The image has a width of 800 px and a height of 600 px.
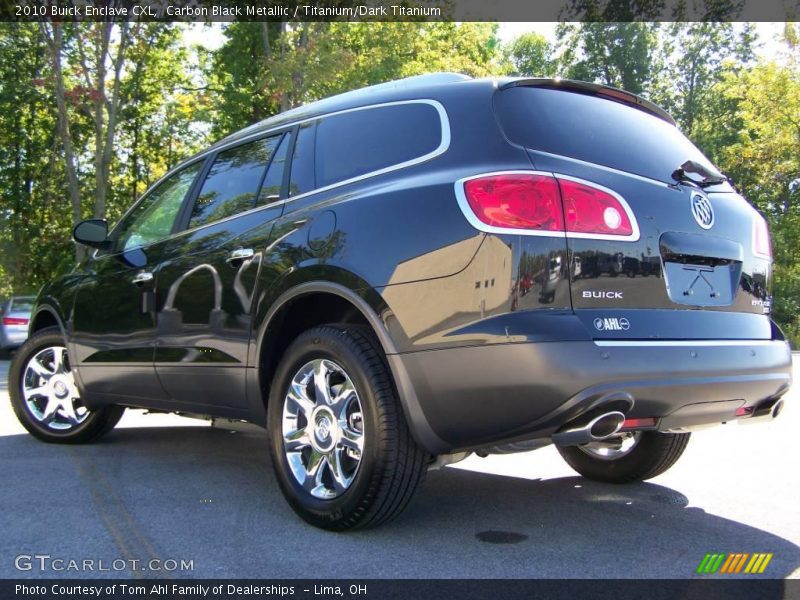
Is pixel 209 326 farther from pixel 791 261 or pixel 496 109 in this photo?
pixel 791 261

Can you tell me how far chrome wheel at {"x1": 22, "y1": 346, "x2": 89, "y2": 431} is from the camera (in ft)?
19.2

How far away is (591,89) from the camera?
379 centimetres

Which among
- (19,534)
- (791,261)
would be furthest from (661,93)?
(19,534)

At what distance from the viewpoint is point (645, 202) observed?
3.35m

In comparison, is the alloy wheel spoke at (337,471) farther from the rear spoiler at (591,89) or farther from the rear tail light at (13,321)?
the rear tail light at (13,321)

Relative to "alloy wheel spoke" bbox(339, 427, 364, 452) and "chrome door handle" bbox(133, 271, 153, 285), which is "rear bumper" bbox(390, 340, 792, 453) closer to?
"alloy wheel spoke" bbox(339, 427, 364, 452)

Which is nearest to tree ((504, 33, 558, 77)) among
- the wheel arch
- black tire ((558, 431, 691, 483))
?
the wheel arch

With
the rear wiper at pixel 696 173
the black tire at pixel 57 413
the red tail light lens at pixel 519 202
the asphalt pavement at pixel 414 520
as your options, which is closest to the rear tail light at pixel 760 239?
the rear wiper at pixel 696 173

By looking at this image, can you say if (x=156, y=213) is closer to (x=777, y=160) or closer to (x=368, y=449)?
(x=368, y=449)

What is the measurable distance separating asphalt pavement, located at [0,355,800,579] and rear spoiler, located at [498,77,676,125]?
1578 millimetres

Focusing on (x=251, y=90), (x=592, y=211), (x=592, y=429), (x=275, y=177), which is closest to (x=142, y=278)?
(x=275, y=177)

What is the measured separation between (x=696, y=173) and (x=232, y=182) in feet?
7.99

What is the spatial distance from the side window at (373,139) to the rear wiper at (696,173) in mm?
1043
